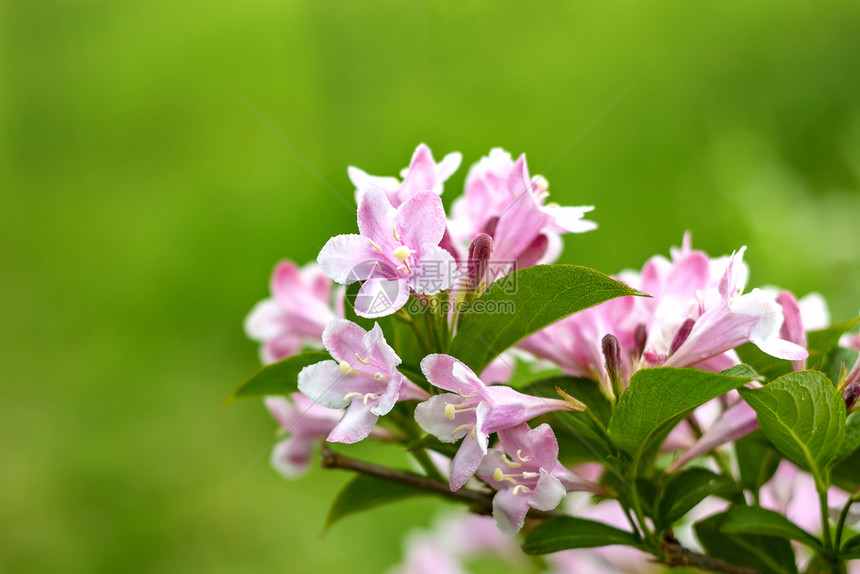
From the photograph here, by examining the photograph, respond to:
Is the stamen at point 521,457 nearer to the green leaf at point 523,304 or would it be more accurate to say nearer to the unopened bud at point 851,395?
the green leaf at point 523,304

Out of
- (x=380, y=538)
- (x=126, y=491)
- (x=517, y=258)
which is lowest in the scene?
(x=380, y=538)

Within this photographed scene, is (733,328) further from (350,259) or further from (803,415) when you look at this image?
(350,259)

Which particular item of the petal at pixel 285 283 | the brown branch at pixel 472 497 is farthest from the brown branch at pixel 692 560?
the petal at pixel 285 283

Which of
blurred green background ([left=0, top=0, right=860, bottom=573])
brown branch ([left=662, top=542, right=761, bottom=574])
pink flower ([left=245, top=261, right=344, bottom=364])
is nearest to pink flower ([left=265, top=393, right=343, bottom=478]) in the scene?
pink flower ([left=245, top=261, right=344, bottom=364])

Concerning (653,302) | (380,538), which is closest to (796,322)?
(653,302)

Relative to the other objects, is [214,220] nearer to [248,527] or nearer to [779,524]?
[248,527]

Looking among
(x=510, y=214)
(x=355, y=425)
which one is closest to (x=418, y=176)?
(x=510, y=214)

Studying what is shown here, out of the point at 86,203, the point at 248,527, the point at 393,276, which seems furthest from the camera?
the point at 86,203
